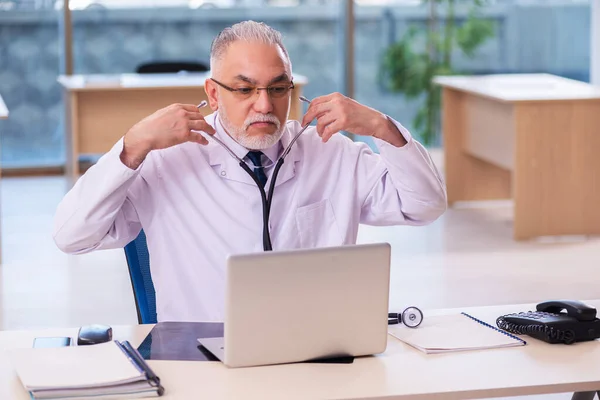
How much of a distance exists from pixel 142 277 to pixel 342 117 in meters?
0.64

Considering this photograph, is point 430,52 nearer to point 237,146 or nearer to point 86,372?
point 237,146

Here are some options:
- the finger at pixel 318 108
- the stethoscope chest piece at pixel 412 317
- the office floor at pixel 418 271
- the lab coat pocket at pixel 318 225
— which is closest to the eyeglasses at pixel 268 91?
the finger at pixel 318 108

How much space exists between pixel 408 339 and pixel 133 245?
77 cm

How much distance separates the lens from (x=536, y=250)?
5449mm

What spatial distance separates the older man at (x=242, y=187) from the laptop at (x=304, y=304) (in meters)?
0.50

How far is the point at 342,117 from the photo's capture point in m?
2.16

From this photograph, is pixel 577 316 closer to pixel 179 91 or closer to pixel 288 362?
pixel 288 362

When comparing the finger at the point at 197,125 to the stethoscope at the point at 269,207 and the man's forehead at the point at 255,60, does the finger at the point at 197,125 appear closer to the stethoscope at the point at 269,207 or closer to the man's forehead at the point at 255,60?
the stethoscope at the point at 269,207

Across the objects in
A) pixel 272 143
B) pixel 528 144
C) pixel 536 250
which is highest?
pixel 272 143

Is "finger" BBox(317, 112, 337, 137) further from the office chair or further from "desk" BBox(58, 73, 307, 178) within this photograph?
the office chair

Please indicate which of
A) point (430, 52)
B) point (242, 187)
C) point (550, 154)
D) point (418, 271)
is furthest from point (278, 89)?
point (430, 52)

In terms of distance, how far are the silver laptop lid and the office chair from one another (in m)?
5.86

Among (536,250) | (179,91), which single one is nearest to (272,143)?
(536,250)

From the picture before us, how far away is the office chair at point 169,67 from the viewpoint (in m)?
7.48
